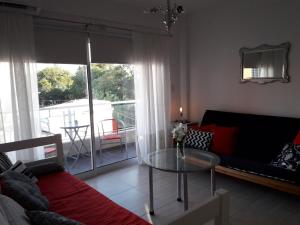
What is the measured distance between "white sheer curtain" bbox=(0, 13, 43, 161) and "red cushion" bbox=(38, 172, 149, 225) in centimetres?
68

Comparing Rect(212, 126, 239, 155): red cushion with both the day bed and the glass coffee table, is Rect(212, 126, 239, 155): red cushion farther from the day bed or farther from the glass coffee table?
the day bed

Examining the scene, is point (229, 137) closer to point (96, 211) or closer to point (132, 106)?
point (132, 106)

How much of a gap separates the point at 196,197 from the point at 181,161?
59 centimetres

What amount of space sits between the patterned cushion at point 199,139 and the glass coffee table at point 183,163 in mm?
499

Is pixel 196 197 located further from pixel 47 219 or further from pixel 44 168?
pixel 47 219

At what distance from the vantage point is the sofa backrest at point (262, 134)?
297 cm

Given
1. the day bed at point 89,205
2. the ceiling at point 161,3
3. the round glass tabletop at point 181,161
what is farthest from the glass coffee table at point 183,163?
the ceiling at point 161,3

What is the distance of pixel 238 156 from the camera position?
10.2 ft

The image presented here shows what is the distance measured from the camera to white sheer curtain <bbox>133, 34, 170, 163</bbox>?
11.8ft

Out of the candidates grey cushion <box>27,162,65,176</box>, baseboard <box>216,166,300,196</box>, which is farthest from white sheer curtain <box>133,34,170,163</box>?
grey cushion <box>27,162,65,176</box>

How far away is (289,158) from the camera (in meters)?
2.55

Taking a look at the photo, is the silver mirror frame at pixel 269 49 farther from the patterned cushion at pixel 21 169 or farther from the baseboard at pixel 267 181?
the patterned cushion at pixel 21 169

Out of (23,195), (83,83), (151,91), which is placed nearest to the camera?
(23,195)

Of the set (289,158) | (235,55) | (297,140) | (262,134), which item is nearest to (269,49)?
(235,55)
